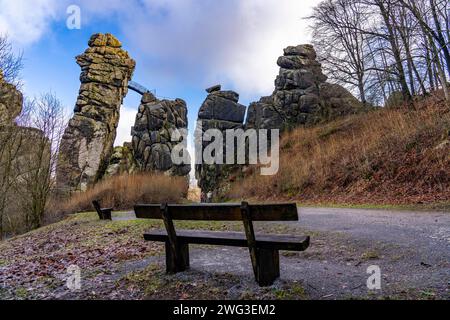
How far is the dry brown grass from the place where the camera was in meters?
19.9

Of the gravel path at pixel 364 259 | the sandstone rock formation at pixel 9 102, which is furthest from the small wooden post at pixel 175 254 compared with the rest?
the sandstone rock formation at pixel 9 102

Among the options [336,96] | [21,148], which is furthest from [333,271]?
[336,96]

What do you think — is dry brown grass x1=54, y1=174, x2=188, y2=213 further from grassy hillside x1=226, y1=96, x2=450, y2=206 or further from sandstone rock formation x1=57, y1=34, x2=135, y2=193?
sandstone rock formation x1=57, y1=34, x2=135, y2=193

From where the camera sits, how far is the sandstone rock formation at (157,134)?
30080 millimetres

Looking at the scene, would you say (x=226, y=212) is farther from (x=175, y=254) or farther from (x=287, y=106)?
(x=287, y=106)

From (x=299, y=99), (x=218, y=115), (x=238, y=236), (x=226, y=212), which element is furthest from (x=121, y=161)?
(x=226, y=212)

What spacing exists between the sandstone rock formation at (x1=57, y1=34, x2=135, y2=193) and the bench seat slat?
94.5ft

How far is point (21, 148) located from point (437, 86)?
964 inches

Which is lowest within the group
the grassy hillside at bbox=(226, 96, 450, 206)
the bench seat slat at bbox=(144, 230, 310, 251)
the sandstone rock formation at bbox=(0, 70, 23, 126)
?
the bench seat slat at bbox=(144, 230, 310, 251)

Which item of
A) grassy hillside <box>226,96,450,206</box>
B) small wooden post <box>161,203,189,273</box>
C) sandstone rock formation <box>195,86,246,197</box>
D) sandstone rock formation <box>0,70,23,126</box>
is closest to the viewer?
small wooden post <box>161,203,189,273</box>

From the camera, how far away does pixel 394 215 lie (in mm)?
8555

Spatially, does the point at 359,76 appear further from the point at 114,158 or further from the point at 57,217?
the point at 114,158

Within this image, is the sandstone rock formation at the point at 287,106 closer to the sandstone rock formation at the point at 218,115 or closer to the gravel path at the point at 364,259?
the sandstone rock formation at the point at 218,115

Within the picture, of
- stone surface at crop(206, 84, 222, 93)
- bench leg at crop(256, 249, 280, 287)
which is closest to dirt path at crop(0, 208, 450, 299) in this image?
bench leg at crop(256, 249, 280, 287)
